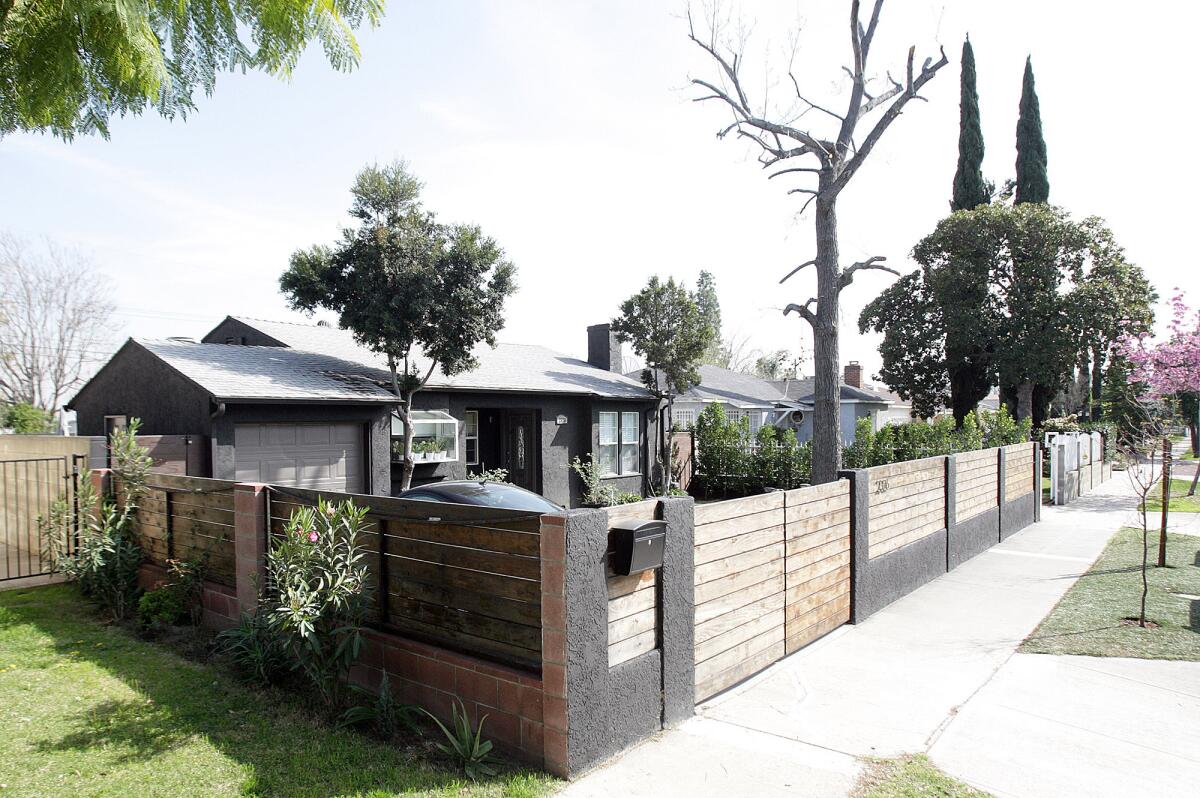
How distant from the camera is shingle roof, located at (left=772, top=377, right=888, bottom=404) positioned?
102 ft

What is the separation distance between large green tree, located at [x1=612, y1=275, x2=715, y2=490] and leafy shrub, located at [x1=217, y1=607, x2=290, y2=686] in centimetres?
1460

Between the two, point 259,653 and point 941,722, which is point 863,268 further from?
point 259,653

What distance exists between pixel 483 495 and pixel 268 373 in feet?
20.7

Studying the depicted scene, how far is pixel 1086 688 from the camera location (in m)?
5.16

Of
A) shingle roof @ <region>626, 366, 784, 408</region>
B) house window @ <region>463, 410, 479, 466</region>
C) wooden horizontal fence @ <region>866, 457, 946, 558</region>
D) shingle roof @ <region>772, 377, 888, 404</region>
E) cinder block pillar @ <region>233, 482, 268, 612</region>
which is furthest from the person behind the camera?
shingle roof @ <region>772, 377, 888, 404</region>

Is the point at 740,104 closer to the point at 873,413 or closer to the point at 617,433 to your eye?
the point at 617,433

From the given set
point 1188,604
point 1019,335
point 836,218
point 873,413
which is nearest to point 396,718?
point 1188,604

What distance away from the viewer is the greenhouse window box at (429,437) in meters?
13.5

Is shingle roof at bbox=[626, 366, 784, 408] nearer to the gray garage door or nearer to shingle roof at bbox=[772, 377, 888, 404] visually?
shingle roof at bbox=[772, 377, 888, 404]

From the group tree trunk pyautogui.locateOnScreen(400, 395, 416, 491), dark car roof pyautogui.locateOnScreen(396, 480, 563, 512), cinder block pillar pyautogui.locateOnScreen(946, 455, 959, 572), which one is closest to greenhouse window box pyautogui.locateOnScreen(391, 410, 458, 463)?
tree trunk pyautogui.locateOnScreen(400, 395, 416, 491)

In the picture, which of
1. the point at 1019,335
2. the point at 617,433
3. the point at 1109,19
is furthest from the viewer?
the point at 1019,335

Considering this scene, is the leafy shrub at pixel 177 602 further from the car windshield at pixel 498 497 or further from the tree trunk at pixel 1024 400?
the tree trunk at pixel 1024 400

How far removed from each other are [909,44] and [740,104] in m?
2.70

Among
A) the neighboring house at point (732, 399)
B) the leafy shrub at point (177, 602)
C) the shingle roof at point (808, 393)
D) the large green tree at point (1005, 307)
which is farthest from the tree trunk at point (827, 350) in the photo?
the shingle roof at point (808, 393)
